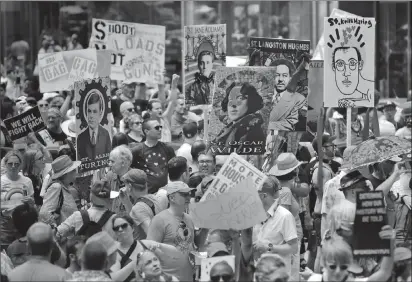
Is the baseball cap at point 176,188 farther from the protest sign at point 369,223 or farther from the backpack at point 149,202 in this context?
the protest sign at point 369,223

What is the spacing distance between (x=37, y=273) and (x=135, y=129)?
6908 millimetres

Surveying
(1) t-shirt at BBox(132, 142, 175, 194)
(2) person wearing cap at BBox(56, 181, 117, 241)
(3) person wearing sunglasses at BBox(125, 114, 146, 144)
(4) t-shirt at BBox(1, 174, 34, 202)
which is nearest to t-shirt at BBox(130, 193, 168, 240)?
(2) person wearing cap at BBox(56, 181, 117, 241)

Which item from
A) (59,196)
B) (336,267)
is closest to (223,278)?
(336,267)

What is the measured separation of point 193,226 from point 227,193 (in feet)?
3.34

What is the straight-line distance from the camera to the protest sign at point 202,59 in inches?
594

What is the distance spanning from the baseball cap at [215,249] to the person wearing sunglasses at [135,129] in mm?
5871

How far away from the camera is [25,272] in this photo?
8680 mm

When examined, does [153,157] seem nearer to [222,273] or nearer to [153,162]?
[153,162]

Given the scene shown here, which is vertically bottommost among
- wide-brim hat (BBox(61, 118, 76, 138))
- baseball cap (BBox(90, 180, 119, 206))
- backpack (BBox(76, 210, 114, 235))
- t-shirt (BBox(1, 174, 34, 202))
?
backpack (BBox(76, 210, 114, 235))

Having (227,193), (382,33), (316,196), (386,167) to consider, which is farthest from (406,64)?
(227,193)

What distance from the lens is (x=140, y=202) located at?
36.0ft

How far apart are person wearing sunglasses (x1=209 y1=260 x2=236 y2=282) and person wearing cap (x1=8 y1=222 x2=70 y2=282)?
101cm

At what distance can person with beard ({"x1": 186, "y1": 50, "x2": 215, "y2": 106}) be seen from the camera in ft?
49.1

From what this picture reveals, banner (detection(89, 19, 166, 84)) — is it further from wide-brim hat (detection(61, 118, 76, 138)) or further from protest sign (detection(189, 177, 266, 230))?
protest sign (detection(189, 177, 266, 230))
